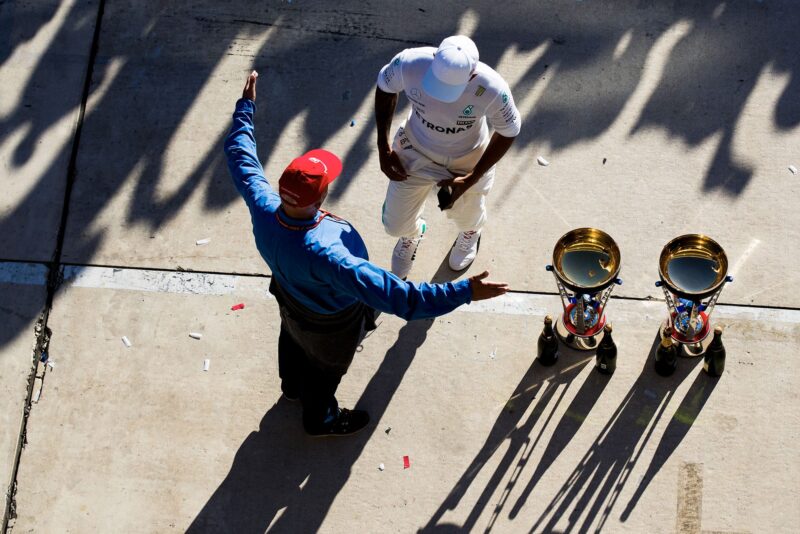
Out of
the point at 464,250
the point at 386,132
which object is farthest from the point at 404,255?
the point at 386,132

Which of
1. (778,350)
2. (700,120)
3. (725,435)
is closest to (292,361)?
(725,435)

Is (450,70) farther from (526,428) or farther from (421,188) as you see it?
(526,428)

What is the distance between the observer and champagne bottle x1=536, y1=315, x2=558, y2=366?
4957mm

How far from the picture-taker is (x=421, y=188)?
486cm

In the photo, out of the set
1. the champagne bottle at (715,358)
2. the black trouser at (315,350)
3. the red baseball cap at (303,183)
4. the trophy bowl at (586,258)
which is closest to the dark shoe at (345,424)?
the black trouser at (315,350)

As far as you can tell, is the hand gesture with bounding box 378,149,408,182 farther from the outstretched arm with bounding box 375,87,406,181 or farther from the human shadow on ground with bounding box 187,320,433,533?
the human shadow on ground with bounding box 187,320,433,533

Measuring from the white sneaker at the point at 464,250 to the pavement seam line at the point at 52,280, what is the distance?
2.61m

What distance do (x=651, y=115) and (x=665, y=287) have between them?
1796mm

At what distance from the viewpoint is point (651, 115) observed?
598cm

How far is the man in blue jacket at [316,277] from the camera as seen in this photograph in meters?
3.58

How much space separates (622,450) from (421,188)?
197cm

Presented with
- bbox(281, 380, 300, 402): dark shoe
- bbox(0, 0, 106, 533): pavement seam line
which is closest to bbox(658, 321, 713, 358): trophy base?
bbox(281, 380, 300, 402): dark shoe

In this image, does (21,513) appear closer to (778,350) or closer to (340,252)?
(340,252)

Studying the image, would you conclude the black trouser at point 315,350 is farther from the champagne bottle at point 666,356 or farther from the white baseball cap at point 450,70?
the champagne bottle at point 666,356
